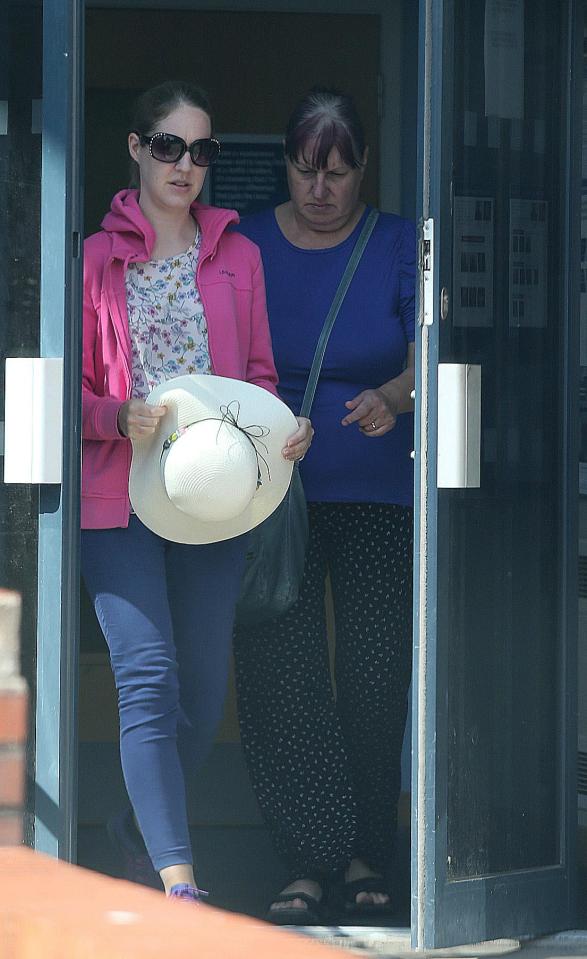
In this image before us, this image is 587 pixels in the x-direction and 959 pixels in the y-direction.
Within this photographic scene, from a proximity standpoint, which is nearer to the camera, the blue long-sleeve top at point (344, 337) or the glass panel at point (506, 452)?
the glass panel at point (506, 452)

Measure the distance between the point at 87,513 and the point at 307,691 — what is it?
80cm

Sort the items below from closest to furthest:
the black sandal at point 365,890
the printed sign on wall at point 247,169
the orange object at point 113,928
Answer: the orange object at point 113,928, the black sandal at point 365,890, the printed sign on wall at point 247,169

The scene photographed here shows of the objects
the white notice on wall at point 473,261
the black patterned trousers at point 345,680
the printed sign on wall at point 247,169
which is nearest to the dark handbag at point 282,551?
the black patterned trousers at point 345,680

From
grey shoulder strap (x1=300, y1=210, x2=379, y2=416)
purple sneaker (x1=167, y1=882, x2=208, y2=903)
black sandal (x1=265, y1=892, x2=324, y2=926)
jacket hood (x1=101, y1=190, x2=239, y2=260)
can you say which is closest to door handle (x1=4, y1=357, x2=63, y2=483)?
jacket hood (x1=101, y1=190, x2=239, y2=260)

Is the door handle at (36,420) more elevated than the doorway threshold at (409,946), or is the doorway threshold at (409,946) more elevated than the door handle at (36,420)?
the door handle at (36,420)

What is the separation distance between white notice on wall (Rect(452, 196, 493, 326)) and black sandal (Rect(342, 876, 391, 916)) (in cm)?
135

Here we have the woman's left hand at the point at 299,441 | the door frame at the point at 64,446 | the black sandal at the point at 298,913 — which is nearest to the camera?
the door frame at the point at 64,446

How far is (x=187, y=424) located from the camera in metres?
3.38

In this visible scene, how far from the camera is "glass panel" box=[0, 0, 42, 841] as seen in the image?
131 inches

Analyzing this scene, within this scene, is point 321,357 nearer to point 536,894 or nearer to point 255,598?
point 255,598

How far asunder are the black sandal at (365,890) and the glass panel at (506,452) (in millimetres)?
343

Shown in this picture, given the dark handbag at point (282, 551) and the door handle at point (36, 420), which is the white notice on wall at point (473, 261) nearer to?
the dark handbag at point (282, 551)

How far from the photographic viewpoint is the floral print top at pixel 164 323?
3459 mm

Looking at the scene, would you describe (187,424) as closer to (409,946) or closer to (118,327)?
(118,327)
